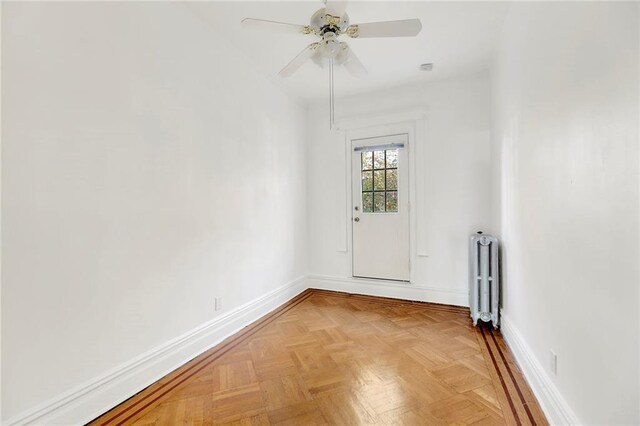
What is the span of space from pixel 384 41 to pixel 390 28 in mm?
982

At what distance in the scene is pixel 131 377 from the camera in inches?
71.4

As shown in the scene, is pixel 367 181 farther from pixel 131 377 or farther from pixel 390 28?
pixel 131 377

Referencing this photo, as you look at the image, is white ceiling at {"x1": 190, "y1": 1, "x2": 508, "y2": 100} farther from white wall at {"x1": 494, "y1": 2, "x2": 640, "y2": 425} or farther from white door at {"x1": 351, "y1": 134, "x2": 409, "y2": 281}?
white door at {"x1": 351, "y1": 134, "x2": 409, "y2": 281}

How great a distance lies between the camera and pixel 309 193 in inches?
168

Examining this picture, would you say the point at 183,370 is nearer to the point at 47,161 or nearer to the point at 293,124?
the point at 47,161

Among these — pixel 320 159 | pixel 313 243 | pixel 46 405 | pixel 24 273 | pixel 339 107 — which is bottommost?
pixel 46 405

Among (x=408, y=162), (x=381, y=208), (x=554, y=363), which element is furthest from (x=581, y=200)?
(x=381, y=208)

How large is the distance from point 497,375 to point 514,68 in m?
2.23

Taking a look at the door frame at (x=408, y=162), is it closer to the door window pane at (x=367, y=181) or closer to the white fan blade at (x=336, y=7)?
the door window pane at (x=367, y=181)

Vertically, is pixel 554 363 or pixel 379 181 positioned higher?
pixel 379 181

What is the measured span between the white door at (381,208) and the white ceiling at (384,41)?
0.82 meters

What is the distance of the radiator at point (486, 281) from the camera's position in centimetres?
271

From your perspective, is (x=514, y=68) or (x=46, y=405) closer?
(x=46, y=405)

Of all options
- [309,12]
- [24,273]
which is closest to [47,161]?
[24,273]
